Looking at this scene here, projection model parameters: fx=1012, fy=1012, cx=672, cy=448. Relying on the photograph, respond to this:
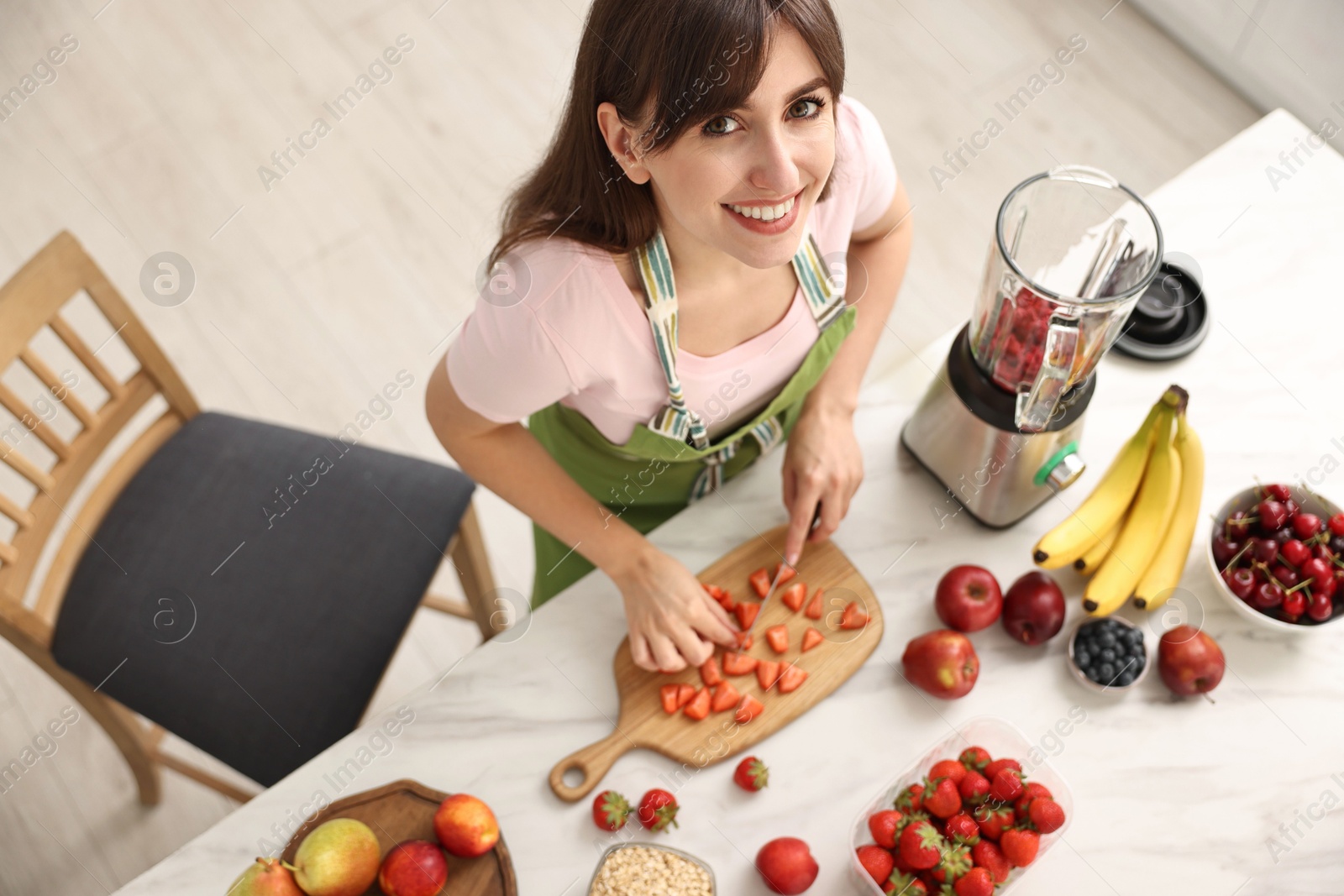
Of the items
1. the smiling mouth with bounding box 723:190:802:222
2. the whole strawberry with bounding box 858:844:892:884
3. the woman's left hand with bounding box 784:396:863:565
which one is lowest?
the whole strawberry with bounding box 858:844:892:884

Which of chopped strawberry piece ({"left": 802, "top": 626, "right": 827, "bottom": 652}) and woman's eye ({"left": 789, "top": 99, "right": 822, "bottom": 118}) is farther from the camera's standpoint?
chopped strawberry piece ({"left": 802, "top": 626, "right": 827, "bottom": 652})

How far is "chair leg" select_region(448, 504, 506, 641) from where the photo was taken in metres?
1.70

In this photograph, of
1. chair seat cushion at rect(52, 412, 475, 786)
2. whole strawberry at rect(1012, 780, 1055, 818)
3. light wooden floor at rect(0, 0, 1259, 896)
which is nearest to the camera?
whole strawberry at rect(1012, 780, 1055, 818)

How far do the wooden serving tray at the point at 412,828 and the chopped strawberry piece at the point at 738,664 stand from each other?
1.07 feet

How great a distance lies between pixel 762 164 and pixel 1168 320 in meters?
0.75

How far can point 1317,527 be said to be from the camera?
1.19 m

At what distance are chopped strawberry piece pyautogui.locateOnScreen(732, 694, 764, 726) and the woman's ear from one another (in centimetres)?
62

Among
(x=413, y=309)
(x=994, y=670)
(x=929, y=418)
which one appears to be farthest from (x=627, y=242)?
(x=413, y=309)

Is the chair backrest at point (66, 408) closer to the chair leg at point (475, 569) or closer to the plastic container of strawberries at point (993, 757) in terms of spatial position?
the chair leg at point (475, 569)

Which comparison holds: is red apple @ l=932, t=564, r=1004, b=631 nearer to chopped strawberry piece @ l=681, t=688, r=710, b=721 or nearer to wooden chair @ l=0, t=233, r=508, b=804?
chopped strawberry piece @ l=681, t=688, r=710, b=721

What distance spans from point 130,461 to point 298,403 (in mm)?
905

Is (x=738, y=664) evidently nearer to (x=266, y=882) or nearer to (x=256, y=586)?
(x=266, y=882)

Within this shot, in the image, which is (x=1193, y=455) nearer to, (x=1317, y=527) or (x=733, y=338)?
(x=1317, y=527)

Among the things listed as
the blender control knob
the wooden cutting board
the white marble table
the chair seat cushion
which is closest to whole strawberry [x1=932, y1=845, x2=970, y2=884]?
the white marble table
